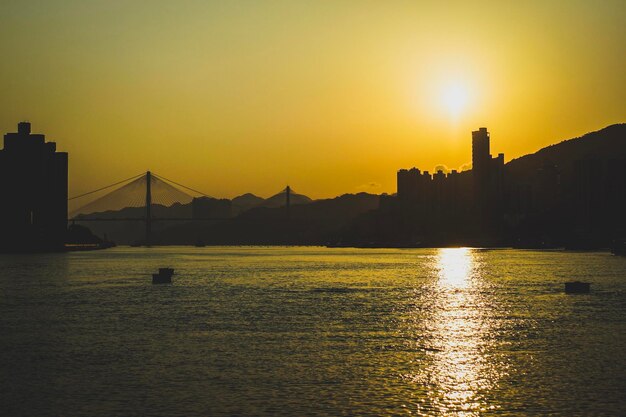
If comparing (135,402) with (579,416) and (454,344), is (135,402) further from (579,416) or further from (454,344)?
(454,344)

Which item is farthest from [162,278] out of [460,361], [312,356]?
[460,361]

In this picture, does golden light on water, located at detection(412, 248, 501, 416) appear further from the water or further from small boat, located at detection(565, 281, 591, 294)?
small boat, located at detection(565, 281, 591, 294)

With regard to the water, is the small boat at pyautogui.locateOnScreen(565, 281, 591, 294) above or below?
above

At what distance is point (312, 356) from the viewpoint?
102 ft

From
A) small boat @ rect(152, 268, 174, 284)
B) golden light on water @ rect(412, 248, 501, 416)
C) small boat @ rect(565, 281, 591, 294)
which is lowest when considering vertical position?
golden light on water @ rect(412, 248, 501, 416)

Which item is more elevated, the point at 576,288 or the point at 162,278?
the point at 162,278

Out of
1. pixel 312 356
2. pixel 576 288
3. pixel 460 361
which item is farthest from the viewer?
pixel 576 288

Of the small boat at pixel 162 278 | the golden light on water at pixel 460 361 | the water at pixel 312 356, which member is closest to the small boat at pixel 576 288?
the water at pixel 312 356

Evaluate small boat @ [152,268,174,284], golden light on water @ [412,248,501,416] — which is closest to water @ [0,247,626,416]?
golden light on water @ [412,248,501,416]

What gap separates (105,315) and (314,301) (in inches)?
641

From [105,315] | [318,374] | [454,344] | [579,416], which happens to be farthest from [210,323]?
[579,416]

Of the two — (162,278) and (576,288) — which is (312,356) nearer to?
(576,288)

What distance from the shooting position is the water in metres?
22.4

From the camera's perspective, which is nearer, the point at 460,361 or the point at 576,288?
the point at 460,361
